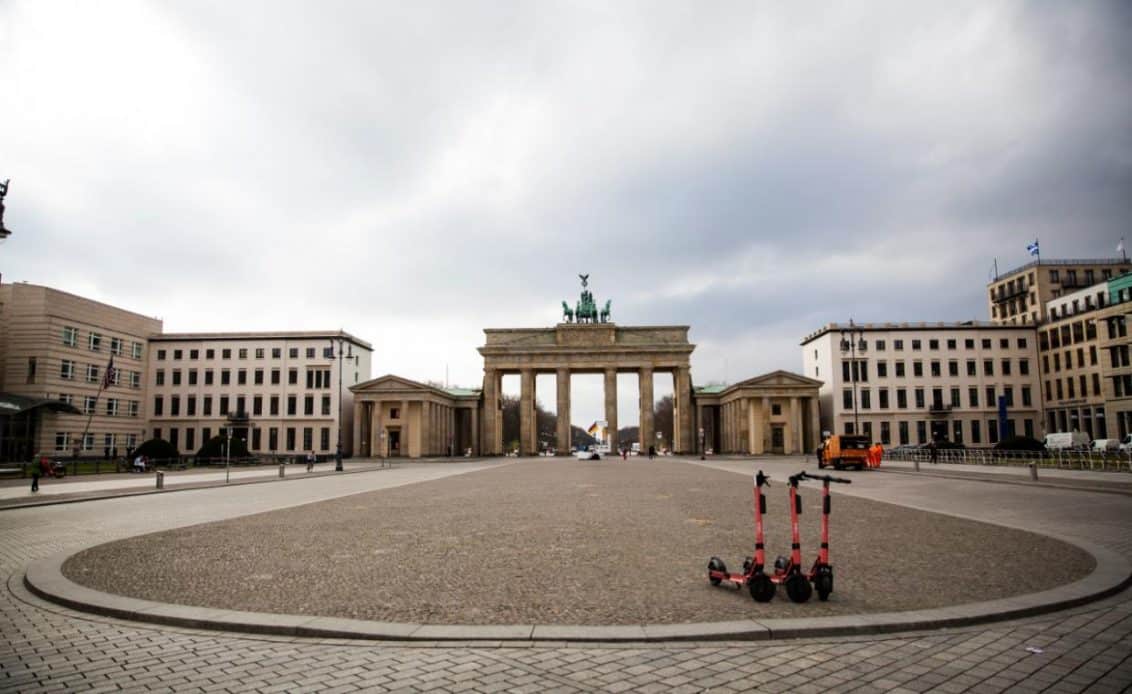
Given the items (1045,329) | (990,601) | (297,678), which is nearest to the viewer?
(297,678)

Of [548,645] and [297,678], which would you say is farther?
[548,645]

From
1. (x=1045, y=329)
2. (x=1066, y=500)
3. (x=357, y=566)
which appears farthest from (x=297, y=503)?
(x=1045, y=329)

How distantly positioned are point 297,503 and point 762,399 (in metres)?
75.8

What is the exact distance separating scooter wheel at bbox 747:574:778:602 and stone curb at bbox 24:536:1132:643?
2.85ft

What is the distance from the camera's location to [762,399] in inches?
3546

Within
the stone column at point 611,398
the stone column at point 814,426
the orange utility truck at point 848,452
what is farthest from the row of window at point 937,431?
the orange utility truck at point 848,452

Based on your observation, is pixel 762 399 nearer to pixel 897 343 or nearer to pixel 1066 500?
pixel 897 343

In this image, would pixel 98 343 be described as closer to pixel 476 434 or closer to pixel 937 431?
pixel 476 434

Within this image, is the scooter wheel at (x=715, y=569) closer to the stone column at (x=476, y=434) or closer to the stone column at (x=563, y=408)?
the stone column at (x=563, y=408)

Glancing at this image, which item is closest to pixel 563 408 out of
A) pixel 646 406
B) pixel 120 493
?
pixel 646 406

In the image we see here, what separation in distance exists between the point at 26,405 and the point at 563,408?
57.8 metres

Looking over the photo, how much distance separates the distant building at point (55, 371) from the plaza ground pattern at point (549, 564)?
57878mm

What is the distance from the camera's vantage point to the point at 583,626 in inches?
276

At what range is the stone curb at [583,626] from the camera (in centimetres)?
672
